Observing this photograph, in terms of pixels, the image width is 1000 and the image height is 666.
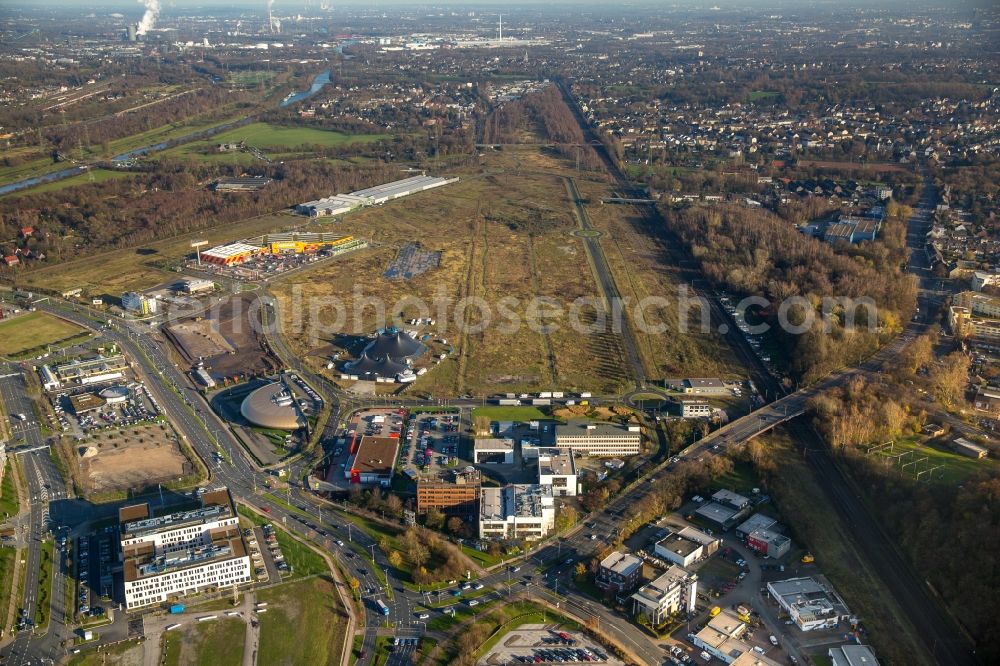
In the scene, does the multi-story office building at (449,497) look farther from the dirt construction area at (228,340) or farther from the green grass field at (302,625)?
the dirt construction area at (228,340)

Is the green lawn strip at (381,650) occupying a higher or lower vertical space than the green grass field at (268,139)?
lower

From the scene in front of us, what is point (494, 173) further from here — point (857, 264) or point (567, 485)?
point (567, 485)

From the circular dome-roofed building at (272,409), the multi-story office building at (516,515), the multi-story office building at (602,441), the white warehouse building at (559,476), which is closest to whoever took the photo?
the multi-story office building at (516,515)

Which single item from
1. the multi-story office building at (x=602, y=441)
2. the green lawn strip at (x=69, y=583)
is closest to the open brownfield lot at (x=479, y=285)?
the multi-story office building at (x=602, y=441)

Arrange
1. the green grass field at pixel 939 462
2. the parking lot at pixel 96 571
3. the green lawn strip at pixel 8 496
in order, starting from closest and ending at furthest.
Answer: the parking lot at pixel 96 571, the green lawn strip at pixel 8 496, the green grass field at pixel 939 462

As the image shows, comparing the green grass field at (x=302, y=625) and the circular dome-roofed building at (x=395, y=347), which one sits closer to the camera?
the green grass field at (x=302, y=625)

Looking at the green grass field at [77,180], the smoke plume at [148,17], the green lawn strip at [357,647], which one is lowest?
the green lawn strip at [357,647]

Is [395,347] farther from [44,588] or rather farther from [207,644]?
[207,644]
